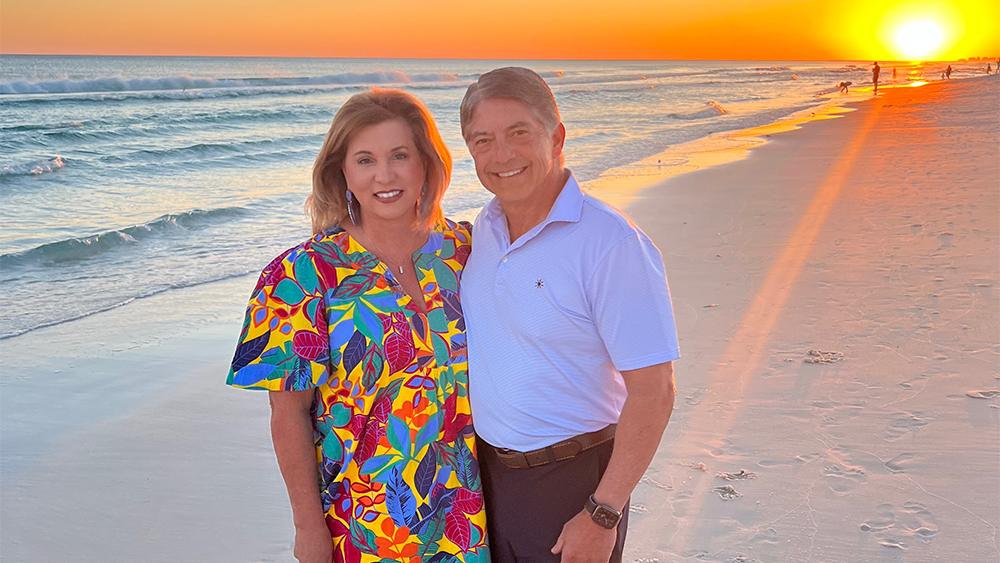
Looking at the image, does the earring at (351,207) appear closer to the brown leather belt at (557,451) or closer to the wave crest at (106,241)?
the brown leather belt at (557,451)

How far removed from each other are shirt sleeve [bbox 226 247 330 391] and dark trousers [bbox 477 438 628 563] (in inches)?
23.4

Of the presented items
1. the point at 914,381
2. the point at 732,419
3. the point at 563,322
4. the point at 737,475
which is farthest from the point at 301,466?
the point at 914,381

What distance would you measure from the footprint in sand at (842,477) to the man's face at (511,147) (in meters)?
2.38

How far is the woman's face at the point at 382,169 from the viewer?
2.22 m

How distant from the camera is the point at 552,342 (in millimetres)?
2049

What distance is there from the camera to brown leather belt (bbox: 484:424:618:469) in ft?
6.96

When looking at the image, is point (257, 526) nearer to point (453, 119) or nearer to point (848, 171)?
point (848, 171)

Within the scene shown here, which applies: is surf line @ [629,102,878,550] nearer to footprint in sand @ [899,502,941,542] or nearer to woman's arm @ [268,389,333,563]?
footprint in sand @ [899,502,941,542]

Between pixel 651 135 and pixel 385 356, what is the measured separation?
2159 centimetres

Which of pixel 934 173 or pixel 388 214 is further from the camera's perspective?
pixel 934 173

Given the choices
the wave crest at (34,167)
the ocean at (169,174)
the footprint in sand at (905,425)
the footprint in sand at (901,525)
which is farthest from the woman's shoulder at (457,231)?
the wave crest at (34,167)

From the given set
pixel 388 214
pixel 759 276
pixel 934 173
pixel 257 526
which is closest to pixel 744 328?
pixel 759 276

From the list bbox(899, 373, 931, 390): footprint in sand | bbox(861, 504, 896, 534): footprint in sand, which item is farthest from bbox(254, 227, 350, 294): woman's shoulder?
bbox(899, 373, 931, 390): footprint in sand

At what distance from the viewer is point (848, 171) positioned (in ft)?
42.2
